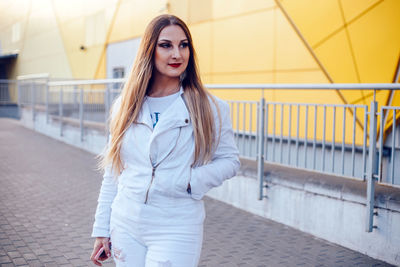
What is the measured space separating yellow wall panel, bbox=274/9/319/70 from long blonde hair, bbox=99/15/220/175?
7483 millimetres

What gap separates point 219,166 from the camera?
2.31 meters

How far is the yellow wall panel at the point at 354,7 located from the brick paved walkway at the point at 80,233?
416cm

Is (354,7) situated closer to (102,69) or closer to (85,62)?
(102,69)

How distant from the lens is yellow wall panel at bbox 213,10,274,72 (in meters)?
10.6

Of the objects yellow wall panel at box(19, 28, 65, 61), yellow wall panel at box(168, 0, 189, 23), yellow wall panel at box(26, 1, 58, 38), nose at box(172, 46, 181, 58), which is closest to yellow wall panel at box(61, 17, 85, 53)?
yellow wall panel at box(19, 28, 65, 61)

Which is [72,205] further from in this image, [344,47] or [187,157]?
[344,47]

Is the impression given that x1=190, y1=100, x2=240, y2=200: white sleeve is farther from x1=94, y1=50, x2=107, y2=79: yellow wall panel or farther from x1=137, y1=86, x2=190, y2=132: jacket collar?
x1=94, y1=50, x2=107, y2=79: yellow wall panel

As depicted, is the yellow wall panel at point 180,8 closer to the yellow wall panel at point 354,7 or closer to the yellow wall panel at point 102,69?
the yellow wall panel at point 354,7

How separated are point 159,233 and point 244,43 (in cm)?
946

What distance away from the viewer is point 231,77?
11680 mm

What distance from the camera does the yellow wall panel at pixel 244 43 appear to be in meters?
10.6

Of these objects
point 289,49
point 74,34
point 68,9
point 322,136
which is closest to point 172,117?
point 322,136

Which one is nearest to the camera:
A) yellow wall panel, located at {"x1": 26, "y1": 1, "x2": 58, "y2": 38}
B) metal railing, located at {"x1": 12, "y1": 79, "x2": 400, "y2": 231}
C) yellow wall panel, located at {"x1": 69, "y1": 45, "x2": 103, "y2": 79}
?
metal railing, located at {"x1": 12, "y1": 79, "x2": 400, "y2": 231}

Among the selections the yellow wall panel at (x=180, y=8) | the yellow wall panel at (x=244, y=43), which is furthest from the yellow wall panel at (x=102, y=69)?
the yellow wall panel at (x=244, y=43)
